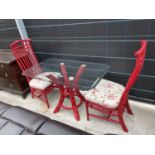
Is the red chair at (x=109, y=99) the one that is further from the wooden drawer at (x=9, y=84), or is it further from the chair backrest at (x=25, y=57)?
the wooden drawer at (x=9, y=84)

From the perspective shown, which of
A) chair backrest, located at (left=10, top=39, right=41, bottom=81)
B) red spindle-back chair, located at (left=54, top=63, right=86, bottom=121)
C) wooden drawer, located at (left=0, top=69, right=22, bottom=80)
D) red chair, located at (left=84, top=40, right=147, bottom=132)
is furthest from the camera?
wooden drawer, located at (left=0, top=69, right=22, bottom=80)

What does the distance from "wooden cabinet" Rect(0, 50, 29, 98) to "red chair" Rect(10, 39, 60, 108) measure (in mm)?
135

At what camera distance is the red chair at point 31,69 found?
6.83ft

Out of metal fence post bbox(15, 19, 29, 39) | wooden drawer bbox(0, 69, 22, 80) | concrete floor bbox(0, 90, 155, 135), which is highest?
metal fence post bbox(15, 19, 29, 39)

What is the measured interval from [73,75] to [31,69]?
2.66 feet

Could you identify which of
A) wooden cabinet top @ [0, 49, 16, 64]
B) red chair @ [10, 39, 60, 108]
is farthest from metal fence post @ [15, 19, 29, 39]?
wooden cabinet top @ [0, 49, 16, 64]

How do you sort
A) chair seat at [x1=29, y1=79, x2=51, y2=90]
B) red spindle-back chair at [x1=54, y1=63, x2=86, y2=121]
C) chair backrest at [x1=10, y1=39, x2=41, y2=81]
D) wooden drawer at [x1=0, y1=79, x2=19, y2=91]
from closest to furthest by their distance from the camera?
red spindle-back chair at [x1=54, y1=63, x2=86, y2=121] → chair seat at [x1=29, y1=79, x2=51, y2=90] → chair backrest at [x1=10, y1=39, x2=41, y2=81] → wooden drawer at [x1=0, y1=79, x2=19, y2=91]

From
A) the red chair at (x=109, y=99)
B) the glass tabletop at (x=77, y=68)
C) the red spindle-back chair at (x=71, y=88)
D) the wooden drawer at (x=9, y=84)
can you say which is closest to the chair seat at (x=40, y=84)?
the glass tabletop at (x=77, y=68)

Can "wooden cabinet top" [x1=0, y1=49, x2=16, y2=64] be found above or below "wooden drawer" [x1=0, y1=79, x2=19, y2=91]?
above

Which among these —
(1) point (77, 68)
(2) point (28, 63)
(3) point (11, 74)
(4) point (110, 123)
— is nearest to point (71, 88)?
(1) point (77, 68)

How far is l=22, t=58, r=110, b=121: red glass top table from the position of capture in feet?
5.50

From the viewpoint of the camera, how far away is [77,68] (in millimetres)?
2021

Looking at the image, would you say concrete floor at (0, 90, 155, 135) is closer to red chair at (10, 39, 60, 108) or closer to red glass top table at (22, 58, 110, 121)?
red glass top table at (22, 58, 110, 121)
